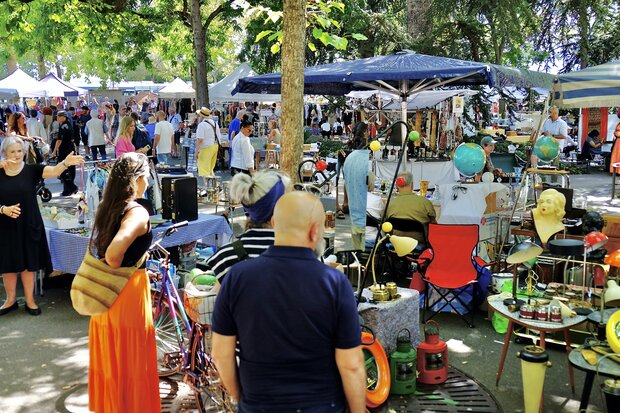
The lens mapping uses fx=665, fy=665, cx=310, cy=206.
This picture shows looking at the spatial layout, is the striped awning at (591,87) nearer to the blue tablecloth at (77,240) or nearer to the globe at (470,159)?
the globe at (470,159)

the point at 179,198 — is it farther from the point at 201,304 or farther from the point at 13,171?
the point at 201,304

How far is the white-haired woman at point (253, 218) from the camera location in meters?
3.30

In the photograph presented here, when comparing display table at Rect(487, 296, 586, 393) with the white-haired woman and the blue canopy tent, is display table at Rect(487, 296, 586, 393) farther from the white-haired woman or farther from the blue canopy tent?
the blue canopy tent

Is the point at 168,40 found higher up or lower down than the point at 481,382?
higher up

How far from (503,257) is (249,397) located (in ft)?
17.8

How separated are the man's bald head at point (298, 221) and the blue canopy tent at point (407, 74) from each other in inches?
251

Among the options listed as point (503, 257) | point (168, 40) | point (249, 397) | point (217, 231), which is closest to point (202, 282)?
point (249, 397)

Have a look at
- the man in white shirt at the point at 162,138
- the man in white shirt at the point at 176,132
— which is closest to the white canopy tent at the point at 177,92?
the man in white shirt at the point at 176,132

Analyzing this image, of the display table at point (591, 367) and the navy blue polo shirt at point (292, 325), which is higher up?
the navy blue polo shirt at point (292, 325)

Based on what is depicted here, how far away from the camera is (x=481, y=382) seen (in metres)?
4.96

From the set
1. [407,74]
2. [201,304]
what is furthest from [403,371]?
[407,74]

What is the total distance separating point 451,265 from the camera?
253 inches

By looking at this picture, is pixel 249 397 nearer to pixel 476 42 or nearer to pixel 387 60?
pixel 387 60

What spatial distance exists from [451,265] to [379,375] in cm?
221
